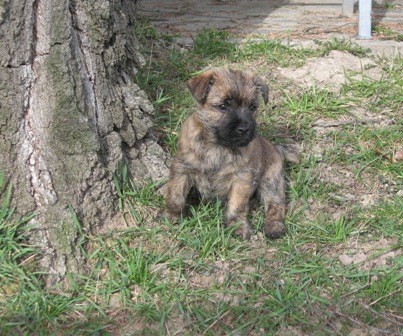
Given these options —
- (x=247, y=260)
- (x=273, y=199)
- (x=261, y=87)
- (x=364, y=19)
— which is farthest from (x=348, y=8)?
(x=247, y=260)

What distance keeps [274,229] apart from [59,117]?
5.36ft

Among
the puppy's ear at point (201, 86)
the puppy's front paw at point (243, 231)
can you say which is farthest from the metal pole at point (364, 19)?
the puppy's front paw at point (243, 231)

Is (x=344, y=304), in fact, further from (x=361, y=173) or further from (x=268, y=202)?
(x=361, y=173)

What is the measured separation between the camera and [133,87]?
4602 millimetres

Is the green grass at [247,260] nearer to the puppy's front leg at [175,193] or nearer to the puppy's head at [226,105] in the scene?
the puppy's front leg at [175,193]

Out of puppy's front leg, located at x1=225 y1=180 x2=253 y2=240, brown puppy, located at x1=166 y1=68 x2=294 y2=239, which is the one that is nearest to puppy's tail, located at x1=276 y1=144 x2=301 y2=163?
brown puppy, located at x1=166 y1=68 x2=294 y2=239

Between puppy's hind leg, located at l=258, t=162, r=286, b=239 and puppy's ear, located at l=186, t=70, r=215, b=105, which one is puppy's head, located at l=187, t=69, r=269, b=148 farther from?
puppy's hind leg, located at l=258, t=162, r=286, b=239

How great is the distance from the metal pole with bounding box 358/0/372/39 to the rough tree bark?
3.34m

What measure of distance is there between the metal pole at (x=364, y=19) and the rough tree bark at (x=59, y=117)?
3.34 meters

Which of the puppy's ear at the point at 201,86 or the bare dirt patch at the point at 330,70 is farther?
the bare dirt patch at the point at 330,70

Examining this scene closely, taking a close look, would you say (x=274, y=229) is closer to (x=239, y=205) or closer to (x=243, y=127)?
(x=239, y=205)

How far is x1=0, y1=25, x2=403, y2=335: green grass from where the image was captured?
3568mm

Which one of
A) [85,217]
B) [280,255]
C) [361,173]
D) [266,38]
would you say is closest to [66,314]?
[85,217]

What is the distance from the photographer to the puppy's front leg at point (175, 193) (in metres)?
4.36
